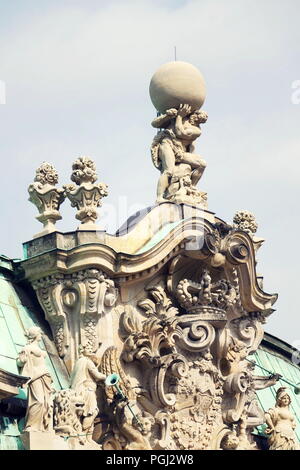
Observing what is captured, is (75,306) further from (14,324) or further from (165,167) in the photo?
(165,167)

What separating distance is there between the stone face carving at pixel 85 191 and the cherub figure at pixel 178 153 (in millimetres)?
2311

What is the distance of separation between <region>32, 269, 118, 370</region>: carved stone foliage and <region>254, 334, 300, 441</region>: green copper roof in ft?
19.4

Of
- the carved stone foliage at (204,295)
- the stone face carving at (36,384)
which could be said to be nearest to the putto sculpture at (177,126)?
the carved stone foliage at (204,295)

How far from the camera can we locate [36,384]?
102 feet

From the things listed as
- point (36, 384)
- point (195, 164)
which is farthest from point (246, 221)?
point (36, 384)

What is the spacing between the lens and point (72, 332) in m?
32.8

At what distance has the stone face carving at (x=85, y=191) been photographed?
3312 cm

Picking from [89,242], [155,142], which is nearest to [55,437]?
[89,242]

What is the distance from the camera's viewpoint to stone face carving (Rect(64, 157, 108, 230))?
33125mm

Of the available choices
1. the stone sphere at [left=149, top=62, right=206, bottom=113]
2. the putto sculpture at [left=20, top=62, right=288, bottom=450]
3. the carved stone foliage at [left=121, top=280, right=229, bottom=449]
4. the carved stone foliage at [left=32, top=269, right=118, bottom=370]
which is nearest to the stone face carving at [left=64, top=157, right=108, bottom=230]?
the putto sculpture at [left=20, top=62, right=288, bottom=450]

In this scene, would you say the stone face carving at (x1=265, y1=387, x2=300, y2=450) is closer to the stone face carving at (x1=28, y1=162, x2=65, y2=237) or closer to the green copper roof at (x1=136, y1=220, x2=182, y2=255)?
the green copper roof at (x1=136, y1=220, x2=182, y2=255)

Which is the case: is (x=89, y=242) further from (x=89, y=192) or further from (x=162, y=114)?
(x=162, y=114)

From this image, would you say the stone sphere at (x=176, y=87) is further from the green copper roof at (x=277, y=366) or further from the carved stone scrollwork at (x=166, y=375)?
the green copper roof at (x=277, y=366)
